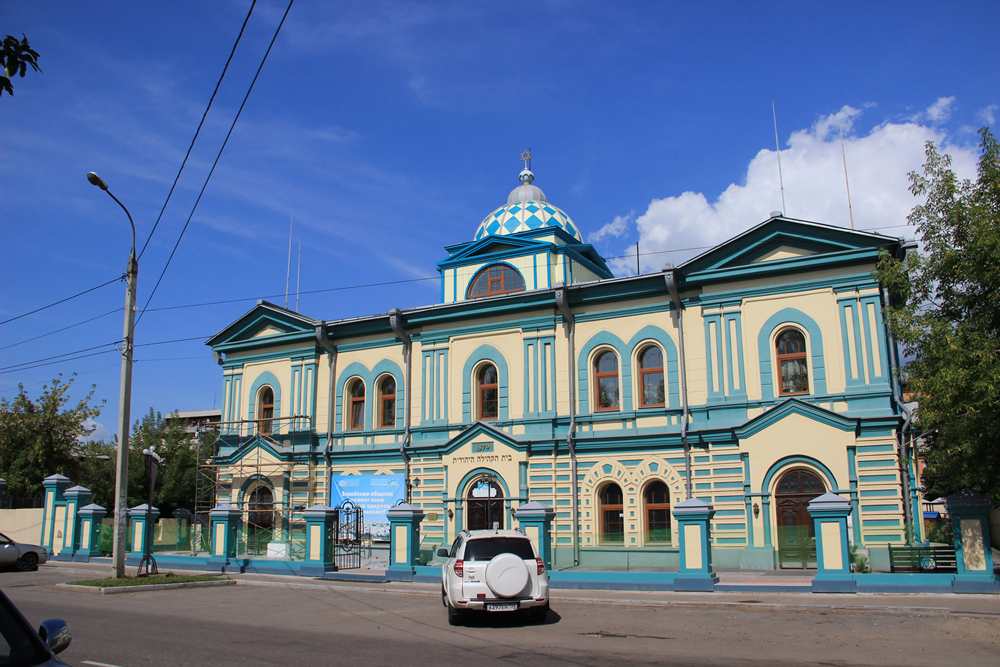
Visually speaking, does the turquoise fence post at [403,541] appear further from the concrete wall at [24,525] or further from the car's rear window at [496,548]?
the concrete wall at [24,525]

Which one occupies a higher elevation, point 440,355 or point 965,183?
point 965,183

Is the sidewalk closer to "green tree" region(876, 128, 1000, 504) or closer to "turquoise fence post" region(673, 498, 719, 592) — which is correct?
"turquoise fence post" region(673, 498, 719, 592)

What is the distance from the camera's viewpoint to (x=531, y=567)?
1262 cm

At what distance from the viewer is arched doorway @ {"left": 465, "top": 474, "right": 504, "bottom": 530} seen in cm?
2502

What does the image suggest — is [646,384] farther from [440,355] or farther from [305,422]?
[305,422]

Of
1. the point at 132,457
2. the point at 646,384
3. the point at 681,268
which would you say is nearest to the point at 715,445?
the point at 646,384

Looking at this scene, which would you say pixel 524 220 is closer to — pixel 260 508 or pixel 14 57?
pixel 260 508

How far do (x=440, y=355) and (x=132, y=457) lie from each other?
25.4 meters

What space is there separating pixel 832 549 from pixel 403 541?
10481 millimetres

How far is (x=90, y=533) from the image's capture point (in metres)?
27.2

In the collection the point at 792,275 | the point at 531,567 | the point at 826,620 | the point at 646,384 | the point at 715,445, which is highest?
the point at 792,275

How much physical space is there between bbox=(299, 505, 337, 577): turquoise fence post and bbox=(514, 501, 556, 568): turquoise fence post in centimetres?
596

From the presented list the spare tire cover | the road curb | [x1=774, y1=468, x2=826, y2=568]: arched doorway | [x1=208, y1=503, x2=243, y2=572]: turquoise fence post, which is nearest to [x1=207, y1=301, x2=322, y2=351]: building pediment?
[x1=208, y1=503, x2=243, y2=572]: turquoise fence post

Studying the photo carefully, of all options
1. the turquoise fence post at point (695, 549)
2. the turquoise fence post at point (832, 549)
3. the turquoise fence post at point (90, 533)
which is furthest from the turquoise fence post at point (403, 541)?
the turquoise fence post at point (90, 533)
